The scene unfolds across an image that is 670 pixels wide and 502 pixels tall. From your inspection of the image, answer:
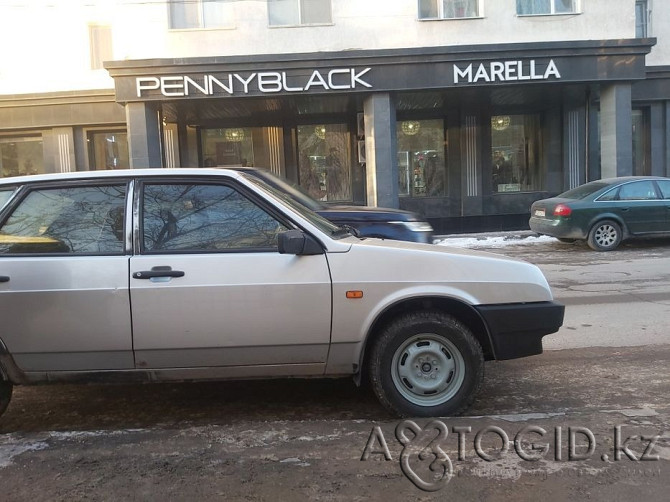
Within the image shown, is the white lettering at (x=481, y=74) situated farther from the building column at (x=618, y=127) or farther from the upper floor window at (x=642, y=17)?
the upper floor window at (x=642, y=17)

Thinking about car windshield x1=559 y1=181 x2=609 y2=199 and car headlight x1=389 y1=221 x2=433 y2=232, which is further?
car windshield x1=559 y1=181 x2=609 y2=199

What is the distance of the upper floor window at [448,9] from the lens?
1580 cm

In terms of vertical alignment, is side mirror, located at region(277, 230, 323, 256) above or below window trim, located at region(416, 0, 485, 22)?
below

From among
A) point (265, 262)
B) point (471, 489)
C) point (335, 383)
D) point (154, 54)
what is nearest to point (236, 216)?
point (265, 262)

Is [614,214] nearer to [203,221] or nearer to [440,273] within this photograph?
[440,273]

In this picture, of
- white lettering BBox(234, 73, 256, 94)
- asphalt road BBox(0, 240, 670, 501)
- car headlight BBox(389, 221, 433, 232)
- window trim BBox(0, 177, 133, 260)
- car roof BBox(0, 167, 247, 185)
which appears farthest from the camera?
white lettering BBox(234, 73, 256, 94)

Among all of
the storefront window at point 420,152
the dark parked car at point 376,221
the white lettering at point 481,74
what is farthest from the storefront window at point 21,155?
the dark parked car at point 376,221

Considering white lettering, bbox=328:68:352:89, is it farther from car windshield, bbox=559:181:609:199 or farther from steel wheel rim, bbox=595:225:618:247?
steel wheel rim, bbox=595:225:618:247

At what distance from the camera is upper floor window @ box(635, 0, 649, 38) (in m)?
17.9

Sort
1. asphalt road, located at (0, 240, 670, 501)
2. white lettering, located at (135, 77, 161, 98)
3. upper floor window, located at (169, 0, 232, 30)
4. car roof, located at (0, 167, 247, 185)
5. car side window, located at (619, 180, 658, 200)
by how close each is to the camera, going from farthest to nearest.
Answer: upper floor window, located at (169, 0, 232, 30) → white lettering, located at (135, 77, 161, 98) → car side window, located at (619, 180, 658, 200) → car roof, located at (0, 167, 247, 185) → asphalt road, located at (0, 240, 670, 501)

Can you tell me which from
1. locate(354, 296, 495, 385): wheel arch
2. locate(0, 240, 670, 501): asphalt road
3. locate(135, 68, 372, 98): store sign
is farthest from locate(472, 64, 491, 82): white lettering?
locate(354, 296, 495, 385): wheel arch

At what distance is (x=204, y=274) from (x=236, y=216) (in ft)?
1.46

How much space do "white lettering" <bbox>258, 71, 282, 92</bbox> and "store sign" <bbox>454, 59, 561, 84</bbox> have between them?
4.42m

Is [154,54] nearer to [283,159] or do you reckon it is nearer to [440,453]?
[283,159]
